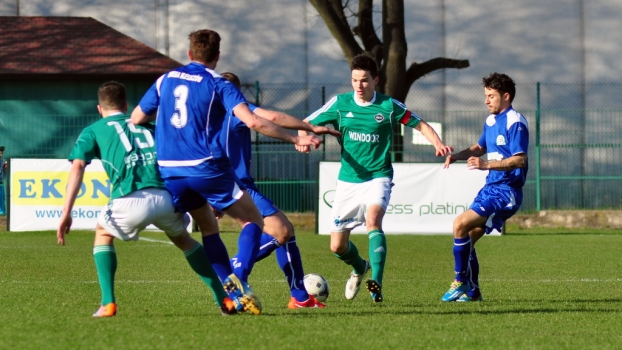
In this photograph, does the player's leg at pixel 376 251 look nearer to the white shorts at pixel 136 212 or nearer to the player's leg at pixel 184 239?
the player's leg at pixel 184 239

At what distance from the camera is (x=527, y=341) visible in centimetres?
566

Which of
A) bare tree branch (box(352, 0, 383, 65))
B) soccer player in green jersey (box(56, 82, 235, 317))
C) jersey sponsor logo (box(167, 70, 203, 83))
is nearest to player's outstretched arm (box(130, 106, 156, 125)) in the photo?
soccer player in green jersey (box(56, 82, 235, 317))

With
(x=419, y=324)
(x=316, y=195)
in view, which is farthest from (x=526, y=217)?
(x=419, y=324)

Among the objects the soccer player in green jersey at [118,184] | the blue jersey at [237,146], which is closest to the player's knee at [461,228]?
the blue jersey at [237,146]

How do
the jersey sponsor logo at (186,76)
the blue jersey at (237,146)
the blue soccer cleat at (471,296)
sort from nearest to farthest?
the jersey sponsor logo at (186,76)
the blue jersey at (237,146)
the blue soccer cleat at (471,296)

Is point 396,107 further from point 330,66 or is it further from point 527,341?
point 330,66

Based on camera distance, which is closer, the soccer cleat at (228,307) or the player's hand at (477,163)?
the soccer cleat at (228,307)

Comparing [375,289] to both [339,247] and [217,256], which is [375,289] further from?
[217,256]

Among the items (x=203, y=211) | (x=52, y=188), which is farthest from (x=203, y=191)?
(x=52, y=188)

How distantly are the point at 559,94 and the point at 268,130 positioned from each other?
70.5 feet

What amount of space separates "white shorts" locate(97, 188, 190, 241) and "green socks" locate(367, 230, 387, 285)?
1.94 m

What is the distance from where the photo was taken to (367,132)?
8188mm

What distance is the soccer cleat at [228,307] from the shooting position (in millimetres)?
6641

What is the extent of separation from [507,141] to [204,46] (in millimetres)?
3014
